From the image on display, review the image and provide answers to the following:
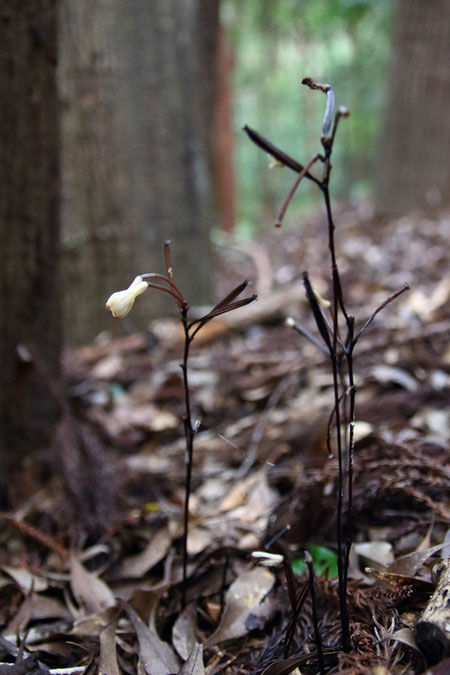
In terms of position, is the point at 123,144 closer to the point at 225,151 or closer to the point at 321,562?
the point at 321,562

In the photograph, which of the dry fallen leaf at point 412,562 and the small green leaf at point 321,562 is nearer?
the dry fallen leaf at point 412,562

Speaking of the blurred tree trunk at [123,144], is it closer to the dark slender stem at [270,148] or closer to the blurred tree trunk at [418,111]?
the dark slender stem at [270,148]

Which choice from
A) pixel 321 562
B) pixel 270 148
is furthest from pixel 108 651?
pixel 270 148

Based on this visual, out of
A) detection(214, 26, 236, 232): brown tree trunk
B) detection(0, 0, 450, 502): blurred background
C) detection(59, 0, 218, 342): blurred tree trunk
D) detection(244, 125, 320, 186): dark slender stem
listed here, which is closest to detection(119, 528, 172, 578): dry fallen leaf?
detection(0, 0, 450, 502): blurred background

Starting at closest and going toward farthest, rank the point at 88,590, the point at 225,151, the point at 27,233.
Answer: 1. the point at 88,590
2. the point at 27,233
3. the point at 225,151

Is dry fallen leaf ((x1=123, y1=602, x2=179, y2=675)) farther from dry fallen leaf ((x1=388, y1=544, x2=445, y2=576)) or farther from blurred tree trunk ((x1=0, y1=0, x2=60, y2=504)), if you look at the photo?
blurred tree trunk ((x1=0, y1=0, x2=60, y2=504))

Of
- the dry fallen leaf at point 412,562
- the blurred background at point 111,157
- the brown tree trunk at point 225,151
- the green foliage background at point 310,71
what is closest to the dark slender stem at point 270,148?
the blurred background at point 111,157

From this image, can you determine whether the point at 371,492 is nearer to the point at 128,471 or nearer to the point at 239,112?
the point at 128,471
